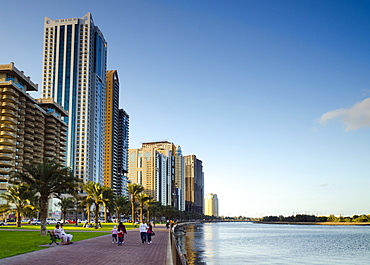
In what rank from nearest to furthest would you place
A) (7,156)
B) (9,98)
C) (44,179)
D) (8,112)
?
(44,179) < (7,156) < (8,112) < (9,98)

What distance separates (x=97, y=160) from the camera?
189 m

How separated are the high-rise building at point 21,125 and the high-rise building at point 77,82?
3994 centimetres

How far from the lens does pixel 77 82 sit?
594 feet

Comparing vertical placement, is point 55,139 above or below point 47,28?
below

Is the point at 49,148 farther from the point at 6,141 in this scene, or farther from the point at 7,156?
the point at 7,156

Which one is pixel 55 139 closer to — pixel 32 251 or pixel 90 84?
pixel 90 84

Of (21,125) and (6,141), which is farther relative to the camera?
(21,125)

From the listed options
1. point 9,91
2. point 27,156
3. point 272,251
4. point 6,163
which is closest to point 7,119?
point 9,91

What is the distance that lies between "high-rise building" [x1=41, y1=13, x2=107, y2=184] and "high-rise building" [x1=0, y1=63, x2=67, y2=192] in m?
39.9

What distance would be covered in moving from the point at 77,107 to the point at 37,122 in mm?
54285

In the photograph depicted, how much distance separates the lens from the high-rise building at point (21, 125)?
356 feet

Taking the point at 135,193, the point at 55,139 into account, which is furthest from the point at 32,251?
the point at 55,139

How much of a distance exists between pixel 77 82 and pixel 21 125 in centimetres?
6795

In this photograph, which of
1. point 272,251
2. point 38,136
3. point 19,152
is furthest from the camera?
point 38,136
